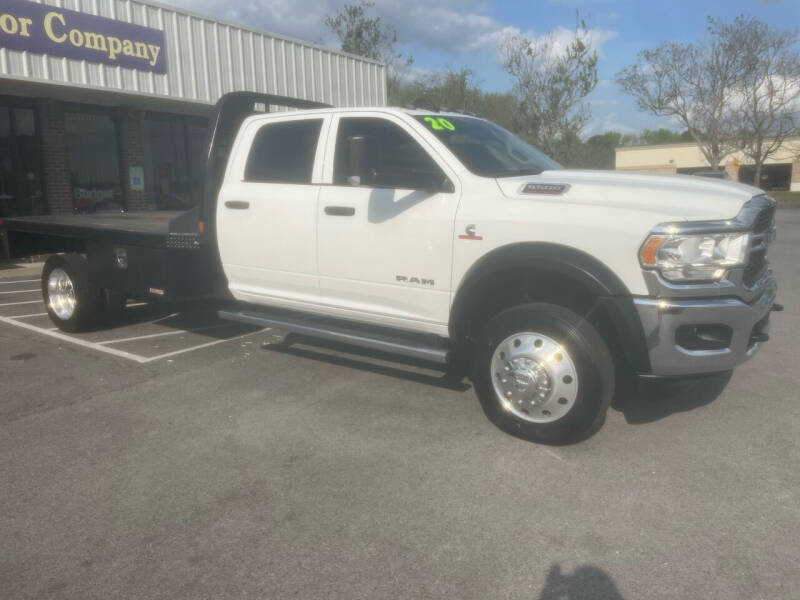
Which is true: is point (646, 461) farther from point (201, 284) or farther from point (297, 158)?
point (201, 284)

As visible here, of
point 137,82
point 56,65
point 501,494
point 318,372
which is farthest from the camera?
point 137,82

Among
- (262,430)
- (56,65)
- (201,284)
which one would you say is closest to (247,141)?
(201,284)

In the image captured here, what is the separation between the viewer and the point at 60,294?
281 inches

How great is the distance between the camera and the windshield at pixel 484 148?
448 centimetres

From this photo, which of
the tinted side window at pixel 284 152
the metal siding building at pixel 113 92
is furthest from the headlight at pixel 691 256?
the metal siding building at pixel 113 92

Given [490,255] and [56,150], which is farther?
[56,150]

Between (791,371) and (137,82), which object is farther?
(137,82)

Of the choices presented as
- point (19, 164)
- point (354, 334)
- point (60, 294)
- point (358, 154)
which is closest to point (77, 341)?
point (60, 294)

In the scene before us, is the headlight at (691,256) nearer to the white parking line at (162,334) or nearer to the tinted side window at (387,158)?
the tinted side window at (387,158)

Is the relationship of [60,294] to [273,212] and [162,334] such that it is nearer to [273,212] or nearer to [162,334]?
[162,334]

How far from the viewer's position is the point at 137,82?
521 inches

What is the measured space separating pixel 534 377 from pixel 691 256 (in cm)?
109

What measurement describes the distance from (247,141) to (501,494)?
12.1 feet

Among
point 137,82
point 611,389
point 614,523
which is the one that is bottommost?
point 614,523
